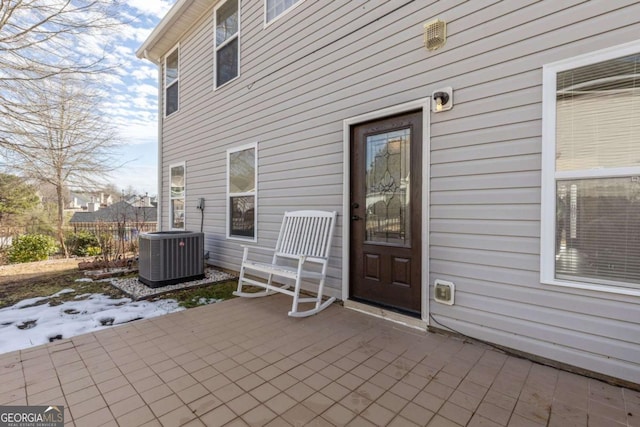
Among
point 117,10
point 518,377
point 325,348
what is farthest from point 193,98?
point 518,377

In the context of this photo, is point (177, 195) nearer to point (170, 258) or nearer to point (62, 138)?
point (170, 258)

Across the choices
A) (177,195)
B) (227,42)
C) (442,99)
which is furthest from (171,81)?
(442,99)

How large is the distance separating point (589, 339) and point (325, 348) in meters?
1.81

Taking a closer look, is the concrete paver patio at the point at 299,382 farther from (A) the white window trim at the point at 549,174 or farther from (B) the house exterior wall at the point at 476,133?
(A) the white window trim at the point at 549,174

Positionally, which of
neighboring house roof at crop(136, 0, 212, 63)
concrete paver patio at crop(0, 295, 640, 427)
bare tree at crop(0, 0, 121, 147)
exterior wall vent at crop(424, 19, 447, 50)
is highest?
neighboring house roof at crop(136, 0, 212, 63)

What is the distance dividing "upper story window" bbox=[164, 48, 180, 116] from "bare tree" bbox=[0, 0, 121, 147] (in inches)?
72.5

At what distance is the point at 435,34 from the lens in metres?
2.63

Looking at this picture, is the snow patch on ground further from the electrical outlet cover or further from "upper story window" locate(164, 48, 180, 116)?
"upper story window" locate(164, 48, 180, 116)

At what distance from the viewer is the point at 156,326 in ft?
9.50

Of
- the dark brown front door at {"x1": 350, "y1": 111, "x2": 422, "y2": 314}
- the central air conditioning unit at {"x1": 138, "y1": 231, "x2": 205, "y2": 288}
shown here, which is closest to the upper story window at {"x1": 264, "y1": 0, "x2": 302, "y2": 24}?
the dark brown front door at {"x1": 350, "y1": 111, "x2": 422, "y2": 314}

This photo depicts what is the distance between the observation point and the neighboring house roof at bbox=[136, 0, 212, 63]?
5.70 meters

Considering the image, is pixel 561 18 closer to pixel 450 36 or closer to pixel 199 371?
pixel 450 36

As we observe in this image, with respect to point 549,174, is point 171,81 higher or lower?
higher

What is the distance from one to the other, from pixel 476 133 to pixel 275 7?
3702 mm
